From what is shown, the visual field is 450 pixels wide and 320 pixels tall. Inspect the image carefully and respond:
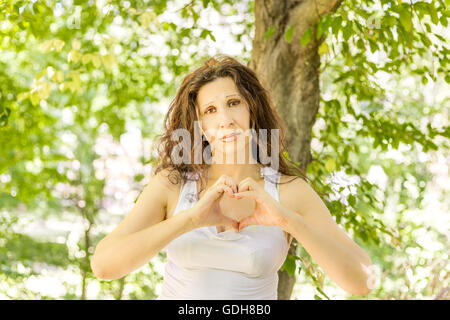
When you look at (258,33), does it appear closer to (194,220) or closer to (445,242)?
(194,220)

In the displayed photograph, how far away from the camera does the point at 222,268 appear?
185cm

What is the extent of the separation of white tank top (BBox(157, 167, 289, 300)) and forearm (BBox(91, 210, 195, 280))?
193 millimetres

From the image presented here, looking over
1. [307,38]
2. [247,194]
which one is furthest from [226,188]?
[307,38]

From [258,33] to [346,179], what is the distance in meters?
1.07

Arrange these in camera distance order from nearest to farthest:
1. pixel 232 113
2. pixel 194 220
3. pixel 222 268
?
1. pixel 194 220
2. pixel 222 268
3. pixel 232 113

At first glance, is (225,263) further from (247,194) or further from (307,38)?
(307,38)

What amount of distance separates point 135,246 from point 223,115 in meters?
0.65

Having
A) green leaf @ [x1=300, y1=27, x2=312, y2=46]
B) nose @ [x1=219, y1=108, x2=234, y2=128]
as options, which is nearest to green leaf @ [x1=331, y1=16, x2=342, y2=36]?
green leaf @ [x1=300, y1=27, x2=312, y2=46]

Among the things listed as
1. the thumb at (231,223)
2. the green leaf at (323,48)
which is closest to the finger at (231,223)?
the thumb at (231,223)

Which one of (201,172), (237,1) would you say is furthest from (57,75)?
(237,1)

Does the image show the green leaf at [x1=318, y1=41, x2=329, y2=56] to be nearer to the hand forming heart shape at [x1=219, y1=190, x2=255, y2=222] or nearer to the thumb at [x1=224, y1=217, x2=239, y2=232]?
the hand forming heart shape at [x1=219, y1=190, x2=255, y2=222]

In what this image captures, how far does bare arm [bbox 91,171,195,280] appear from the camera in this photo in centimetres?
166

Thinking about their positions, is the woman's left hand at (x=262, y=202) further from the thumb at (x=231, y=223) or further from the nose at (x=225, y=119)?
the nose at (x=225, y=119)

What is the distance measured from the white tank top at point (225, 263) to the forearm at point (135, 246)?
19 cm
